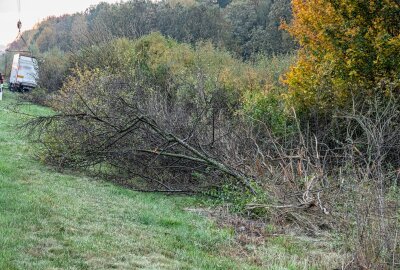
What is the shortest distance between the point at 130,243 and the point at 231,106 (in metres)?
11.3

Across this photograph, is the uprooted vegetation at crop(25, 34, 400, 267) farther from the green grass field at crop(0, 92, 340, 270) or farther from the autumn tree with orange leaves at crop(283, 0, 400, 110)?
the green grass field at crop(0, 92, 340, 270)

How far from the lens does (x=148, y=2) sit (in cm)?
5722

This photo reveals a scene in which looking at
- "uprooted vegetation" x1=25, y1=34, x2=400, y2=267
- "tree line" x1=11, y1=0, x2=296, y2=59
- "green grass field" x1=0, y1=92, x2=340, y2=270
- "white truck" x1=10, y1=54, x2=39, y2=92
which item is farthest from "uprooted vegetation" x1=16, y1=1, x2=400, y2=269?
"tree line" x1=11, y1=0, x2=296, y2=59

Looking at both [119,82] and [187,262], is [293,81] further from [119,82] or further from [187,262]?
[187,262]

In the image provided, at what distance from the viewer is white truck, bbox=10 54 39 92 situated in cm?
4100

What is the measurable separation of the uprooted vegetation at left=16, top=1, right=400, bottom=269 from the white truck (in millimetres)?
26868

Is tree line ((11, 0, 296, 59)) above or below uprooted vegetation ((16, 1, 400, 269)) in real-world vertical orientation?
above

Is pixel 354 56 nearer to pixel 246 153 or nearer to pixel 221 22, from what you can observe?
pixel 246 153

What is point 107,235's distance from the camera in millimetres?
6660

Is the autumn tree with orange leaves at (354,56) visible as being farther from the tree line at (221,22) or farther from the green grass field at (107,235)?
the tree line at (221,22)

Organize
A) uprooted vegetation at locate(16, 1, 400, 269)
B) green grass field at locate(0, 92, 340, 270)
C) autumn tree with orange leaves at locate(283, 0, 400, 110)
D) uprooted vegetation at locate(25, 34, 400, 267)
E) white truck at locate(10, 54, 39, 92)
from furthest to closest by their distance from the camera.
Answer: white truck at locate(10, 54, 39, 92)
autumn tree with orange leaves at locate(283, 0, 400, 110)
uprooted vegetation at locate(25, 34, 400, 267)
uprooted vegetation at locate(16, 1, 400, 269)
green grass field at locate(0, 92, 340, 270)

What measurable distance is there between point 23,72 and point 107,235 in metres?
37.8

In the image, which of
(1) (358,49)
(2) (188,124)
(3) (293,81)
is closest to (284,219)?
(2) (188,124)

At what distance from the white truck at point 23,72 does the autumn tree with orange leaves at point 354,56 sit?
30.9 m
